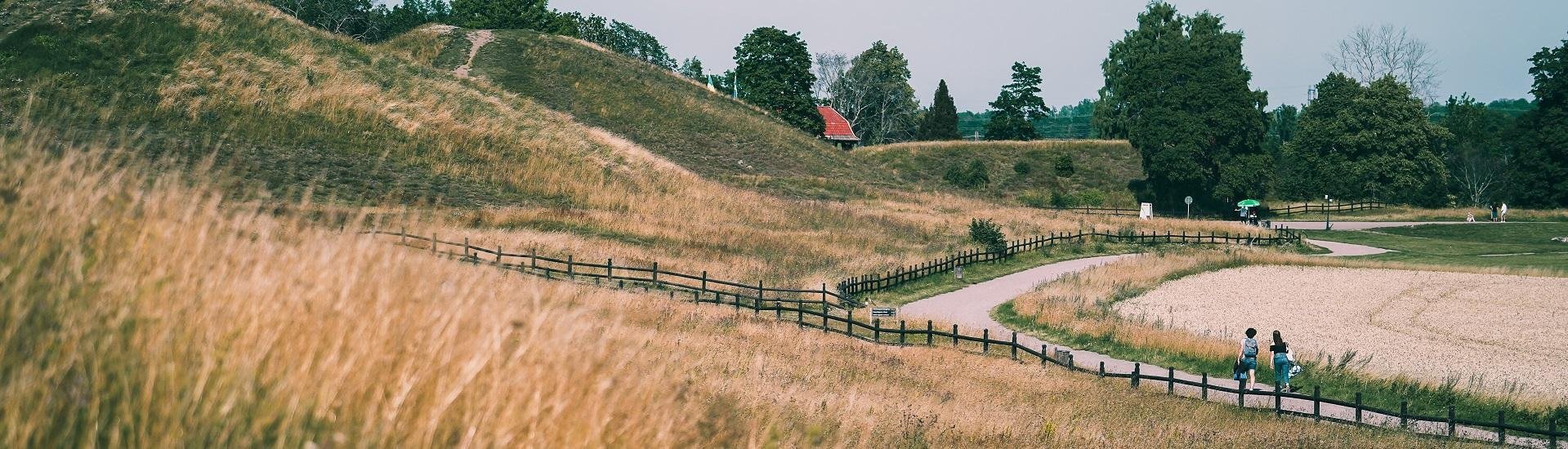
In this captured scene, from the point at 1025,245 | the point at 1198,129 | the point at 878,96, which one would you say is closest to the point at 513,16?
the point at 878,96

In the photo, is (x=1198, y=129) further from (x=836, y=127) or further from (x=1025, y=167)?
(x=836, y=127)

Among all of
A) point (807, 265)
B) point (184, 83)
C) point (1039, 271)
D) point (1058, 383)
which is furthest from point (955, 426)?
point (184, 83)

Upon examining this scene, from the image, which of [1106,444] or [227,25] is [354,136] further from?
[1106,444]

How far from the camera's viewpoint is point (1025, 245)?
5347 centimetres

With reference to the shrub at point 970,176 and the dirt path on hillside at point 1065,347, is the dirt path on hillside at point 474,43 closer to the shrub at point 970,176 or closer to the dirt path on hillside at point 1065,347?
the shrub at point 970,176

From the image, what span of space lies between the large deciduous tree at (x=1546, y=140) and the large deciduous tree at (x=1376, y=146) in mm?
6296

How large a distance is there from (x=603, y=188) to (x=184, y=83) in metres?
19.7

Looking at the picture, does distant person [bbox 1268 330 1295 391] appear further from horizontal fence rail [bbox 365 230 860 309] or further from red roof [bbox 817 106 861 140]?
red roof [bbox 817 106 861 140]

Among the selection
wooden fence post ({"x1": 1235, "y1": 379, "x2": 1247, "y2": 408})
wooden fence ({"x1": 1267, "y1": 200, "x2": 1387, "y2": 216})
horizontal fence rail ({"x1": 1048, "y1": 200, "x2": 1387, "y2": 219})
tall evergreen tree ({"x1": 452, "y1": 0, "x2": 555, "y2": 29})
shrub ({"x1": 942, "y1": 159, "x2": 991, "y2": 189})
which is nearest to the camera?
wooden fence post ({"x1": 1235, "y1": 379, "x2": 1247, "y2": 408})

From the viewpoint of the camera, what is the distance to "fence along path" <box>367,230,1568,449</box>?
19.4m

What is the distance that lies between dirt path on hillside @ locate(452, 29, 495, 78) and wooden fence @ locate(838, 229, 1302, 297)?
47.8 metres

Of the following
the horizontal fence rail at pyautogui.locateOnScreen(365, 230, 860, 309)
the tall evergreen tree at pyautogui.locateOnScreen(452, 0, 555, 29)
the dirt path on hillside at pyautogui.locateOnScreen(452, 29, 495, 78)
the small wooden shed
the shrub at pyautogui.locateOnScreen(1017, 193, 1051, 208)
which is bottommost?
the horizontal fence rail at pyautogui.locateOnScreen(365, 230, 860, 309)

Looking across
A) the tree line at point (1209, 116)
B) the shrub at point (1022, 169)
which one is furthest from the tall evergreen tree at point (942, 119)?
the shrub at point (1022, 169)

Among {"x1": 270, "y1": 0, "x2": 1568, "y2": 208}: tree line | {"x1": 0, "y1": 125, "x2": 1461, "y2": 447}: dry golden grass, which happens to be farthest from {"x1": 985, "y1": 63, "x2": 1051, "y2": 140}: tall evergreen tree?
{"x1": 0, "y1": 125, "x2": 1461, "y2": 447}: dry golden grass
